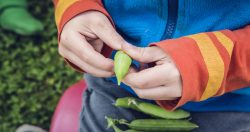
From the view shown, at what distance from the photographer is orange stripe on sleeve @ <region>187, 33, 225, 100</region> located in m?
0.83

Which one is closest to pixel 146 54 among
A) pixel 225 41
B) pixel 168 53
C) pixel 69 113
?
pixel 168 53

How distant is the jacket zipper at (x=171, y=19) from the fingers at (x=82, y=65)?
0.57ft

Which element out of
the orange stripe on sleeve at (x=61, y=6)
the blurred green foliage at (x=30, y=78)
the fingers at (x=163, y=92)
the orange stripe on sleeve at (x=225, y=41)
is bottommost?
the blurred green foliage at (x=30, y=78)

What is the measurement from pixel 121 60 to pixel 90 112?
0.33 meters

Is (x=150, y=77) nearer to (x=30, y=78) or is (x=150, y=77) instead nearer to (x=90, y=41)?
(x=90, y=41)

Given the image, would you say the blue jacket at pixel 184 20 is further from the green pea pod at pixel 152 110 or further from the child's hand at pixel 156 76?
the child's hand at pixel 156 76

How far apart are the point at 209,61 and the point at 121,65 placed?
0.53 feet

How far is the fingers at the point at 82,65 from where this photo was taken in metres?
0.89

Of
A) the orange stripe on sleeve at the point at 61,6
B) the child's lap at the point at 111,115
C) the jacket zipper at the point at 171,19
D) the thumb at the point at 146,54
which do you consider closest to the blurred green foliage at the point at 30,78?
the child's lap at the point at 111,115

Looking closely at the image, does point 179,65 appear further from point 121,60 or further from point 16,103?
point 16,103

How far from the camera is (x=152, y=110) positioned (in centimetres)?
98

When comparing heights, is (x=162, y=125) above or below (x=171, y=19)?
below

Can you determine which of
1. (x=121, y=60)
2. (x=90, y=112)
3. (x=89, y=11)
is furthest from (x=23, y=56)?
(x=121, y=60)

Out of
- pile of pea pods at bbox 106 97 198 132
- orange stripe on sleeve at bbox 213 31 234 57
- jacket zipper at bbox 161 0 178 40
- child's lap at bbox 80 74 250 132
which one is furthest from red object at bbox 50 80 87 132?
orange stripe on sleeve at bbox 213 31 234 57
